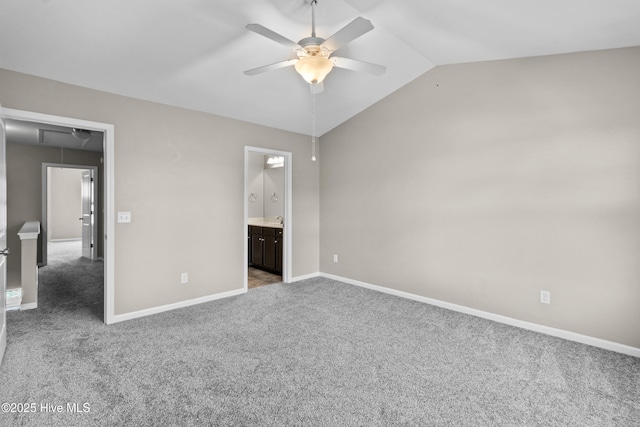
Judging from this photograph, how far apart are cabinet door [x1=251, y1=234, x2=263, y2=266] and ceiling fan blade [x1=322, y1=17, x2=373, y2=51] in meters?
4.01

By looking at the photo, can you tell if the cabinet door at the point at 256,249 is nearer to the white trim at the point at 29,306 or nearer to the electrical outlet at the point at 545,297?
the white trim at the point at 29,306

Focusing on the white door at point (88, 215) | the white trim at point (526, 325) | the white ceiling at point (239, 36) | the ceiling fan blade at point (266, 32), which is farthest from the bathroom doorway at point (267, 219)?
the white door at point (88, 215)

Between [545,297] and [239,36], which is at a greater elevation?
[239,36]

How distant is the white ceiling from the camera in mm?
2230

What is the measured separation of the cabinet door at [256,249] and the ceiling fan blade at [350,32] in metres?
4.01

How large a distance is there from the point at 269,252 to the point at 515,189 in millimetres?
Result: 3784

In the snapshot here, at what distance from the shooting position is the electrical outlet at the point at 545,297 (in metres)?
2.99

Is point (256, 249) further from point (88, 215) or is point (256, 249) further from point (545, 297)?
point (545, 297)

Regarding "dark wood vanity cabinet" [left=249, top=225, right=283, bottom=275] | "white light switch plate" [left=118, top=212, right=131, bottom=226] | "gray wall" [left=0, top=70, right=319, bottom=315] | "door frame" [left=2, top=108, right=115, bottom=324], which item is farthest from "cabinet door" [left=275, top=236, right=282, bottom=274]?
"door frame" [left=2, top=108, right=115, bottom=324]

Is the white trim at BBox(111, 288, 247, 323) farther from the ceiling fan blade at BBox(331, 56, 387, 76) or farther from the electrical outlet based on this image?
the electrical outlet

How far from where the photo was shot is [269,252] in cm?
545

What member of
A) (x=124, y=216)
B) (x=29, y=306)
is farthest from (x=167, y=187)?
(x=29, y=306)

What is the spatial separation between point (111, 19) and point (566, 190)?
4041 mm

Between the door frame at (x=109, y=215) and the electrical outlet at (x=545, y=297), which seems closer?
the electrical outlet at (x=545, y=297)
